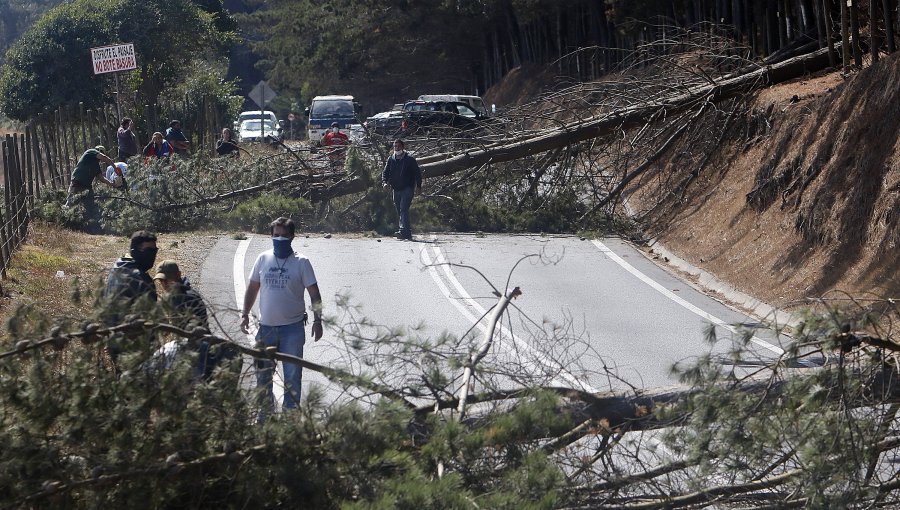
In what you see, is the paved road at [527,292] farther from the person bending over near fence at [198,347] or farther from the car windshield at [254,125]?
the car windshield at [254,125]

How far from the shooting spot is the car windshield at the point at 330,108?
41.4 meters

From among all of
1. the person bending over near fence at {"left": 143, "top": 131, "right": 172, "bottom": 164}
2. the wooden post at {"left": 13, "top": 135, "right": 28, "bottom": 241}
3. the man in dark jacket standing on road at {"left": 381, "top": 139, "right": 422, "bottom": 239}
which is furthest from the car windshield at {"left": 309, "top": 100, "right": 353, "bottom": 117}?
the wooden post at {"left": 13, "top": 135, "right": 28, "bottom": 241}

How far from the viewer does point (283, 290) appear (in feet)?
27.0

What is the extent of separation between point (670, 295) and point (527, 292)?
6.42ft

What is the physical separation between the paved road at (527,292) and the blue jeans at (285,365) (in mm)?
1201

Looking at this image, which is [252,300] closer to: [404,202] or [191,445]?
[191,445]

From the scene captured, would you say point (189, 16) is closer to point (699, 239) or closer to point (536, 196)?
point (536, 196)

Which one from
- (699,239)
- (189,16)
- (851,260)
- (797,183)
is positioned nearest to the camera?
(851,260)

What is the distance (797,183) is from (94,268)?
10236 millimetres

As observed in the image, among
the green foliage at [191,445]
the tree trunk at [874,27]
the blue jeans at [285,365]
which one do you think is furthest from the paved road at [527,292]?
the tree trunk at [874,27]

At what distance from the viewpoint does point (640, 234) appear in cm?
1977

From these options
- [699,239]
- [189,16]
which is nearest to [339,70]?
[189,16]

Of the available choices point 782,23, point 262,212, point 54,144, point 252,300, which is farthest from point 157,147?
point 252,300

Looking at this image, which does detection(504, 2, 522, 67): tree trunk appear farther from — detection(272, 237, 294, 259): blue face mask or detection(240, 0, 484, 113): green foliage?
detection(272, 237, 294, 259): blue face mask
